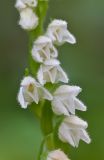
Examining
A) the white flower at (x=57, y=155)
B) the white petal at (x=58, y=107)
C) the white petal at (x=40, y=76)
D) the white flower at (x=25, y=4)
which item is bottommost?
the white flower at (x=57, y=155)

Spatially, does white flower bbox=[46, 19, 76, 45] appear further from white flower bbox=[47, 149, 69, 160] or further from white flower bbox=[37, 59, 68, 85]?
white flower bbox=[47, 149, 69, 160]

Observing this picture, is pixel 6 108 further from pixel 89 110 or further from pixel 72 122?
pixel 72 122

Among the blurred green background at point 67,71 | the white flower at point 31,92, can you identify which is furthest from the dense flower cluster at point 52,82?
the blurred green background at point 67,71

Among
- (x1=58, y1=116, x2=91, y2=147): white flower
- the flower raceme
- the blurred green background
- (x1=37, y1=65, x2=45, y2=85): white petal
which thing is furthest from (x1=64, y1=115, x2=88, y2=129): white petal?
the blurred green background

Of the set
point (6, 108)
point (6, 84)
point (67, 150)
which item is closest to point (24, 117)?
point (6, 108)

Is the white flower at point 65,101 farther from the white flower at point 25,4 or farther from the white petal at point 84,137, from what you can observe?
the white flower at point 25,4
